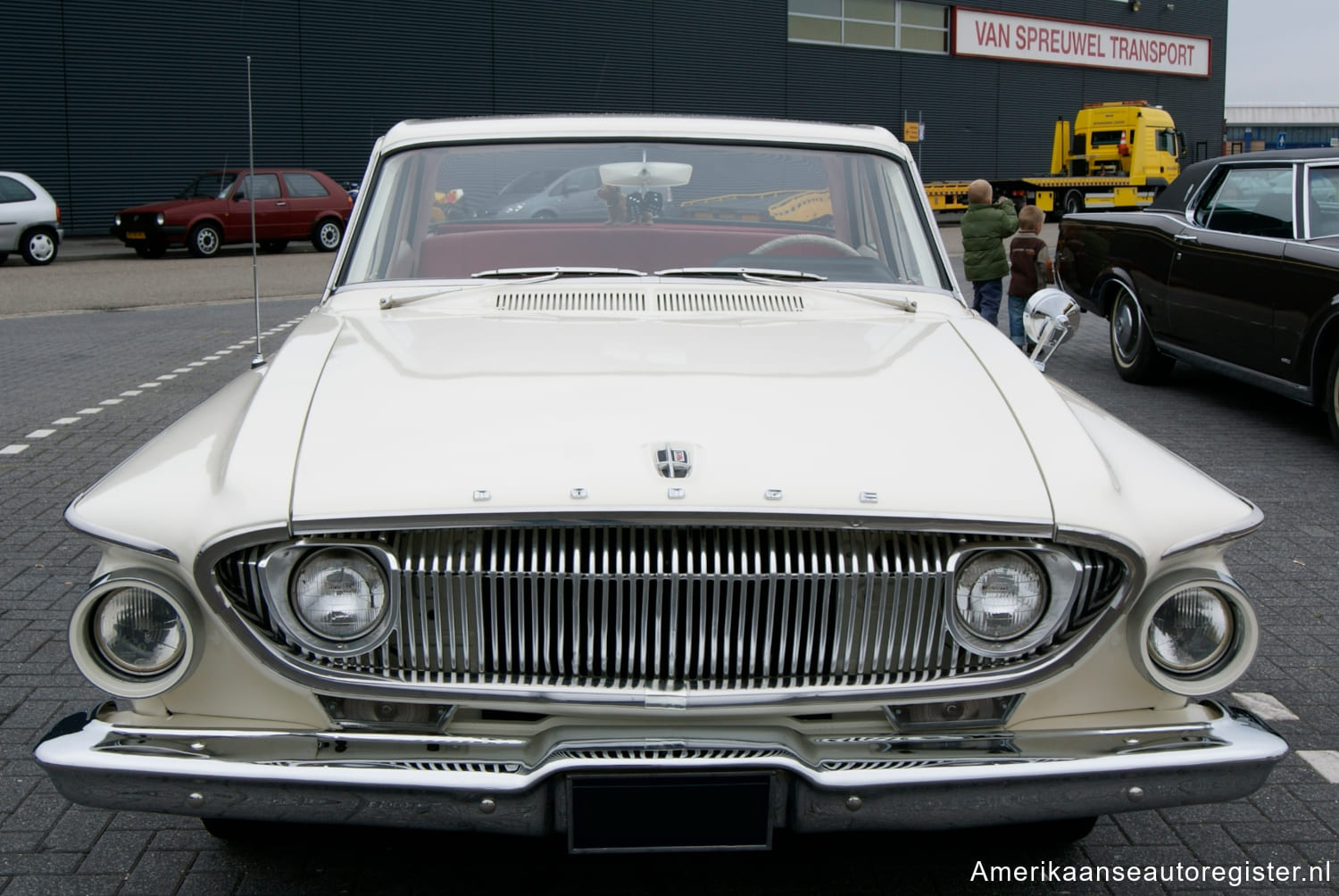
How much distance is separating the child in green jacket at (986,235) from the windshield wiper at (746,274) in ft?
Result: 25.7

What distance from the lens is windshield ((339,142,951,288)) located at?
154 inches

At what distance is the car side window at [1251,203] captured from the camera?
8.09 metres

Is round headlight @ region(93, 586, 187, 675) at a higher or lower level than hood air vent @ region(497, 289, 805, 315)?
lower

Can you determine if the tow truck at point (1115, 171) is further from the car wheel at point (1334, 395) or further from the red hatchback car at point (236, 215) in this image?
the car wheel at point (1334, 395)

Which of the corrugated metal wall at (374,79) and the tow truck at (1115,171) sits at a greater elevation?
the corrugated metal wall at (374,79)

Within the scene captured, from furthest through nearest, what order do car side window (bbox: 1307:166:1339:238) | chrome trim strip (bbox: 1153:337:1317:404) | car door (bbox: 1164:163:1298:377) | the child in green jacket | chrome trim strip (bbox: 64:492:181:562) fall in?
the child in green jacket
car door (bbox: 1164:163:1298:377)
car side window (bbox: 1307:166:1339:238)
chrome trim strip (bbox: 1153:337:1317:404)
chrome trim strip (bbox: 64:492:181:562)

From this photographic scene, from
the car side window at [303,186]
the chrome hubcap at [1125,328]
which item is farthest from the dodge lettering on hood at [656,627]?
the car side window at [303,186]

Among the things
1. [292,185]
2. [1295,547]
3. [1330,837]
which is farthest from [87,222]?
[1330,837]

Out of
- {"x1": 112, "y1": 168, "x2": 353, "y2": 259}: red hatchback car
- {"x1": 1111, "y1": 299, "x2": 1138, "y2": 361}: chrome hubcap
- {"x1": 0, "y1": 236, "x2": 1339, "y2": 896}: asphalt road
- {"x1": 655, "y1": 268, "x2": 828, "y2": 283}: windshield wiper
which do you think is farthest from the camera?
{"x1": 112, "y1": 168, "x2": 353, "y2": 259}: red hatchback car

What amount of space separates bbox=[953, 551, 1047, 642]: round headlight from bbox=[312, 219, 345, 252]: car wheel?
23.4 meters

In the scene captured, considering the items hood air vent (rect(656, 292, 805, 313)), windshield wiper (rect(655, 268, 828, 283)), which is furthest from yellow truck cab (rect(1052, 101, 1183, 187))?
hood air vent (rect(656, 292, 805, 313))

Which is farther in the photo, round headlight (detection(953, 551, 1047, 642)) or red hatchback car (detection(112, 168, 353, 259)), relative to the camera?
red hatchback car (detection(112, 168, 353, 259))

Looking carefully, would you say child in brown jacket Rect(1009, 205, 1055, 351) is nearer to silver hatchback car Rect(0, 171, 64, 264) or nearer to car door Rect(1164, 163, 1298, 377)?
car door Rect(1164, 163, 1298, 377)

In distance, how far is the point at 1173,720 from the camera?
254cm
